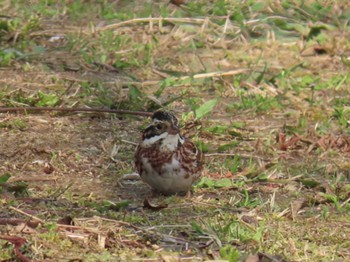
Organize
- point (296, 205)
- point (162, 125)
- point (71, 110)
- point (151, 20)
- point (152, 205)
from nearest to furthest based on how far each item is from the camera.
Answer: point (152, 205) → point (296, 205) → point (162, 125) → point (71, 110) → point (151, 20)

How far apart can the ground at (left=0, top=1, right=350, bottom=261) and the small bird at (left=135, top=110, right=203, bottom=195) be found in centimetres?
11

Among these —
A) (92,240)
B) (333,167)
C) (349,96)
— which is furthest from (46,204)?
(349,96)

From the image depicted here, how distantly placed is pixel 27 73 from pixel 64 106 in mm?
917

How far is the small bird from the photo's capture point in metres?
6.34

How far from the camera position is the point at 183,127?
770 centimetres

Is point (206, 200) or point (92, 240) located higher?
point (92, 240)

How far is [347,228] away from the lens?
235 inches

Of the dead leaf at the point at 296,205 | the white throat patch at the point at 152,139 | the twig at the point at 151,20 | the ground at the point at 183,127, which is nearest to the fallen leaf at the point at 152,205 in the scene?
the ground at the point at 183,127

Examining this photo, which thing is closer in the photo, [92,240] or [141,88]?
[92,240]

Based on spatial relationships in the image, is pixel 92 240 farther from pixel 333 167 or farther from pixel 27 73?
pixel 27 73

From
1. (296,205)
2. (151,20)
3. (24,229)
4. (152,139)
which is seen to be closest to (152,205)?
(152,139)

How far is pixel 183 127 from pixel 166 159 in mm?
1355

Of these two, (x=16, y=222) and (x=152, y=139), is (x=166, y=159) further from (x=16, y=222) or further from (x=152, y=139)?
(x=16, y=222)

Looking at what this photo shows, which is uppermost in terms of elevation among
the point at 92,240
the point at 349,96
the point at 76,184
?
the point at 92,240
